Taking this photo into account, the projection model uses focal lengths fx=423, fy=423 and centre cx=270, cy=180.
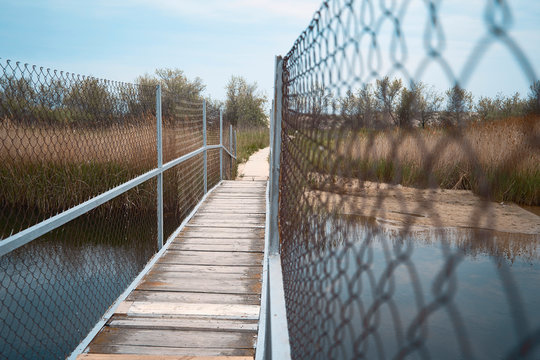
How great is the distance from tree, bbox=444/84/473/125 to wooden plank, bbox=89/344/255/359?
2.30m

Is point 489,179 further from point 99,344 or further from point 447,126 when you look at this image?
point 99,344

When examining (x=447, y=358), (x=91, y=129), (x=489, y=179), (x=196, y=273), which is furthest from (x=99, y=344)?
(x=447, y=358)

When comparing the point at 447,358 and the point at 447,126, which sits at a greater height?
the point at 447,126

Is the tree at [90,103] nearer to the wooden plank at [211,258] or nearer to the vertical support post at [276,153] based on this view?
the wooden plank at [211,258]

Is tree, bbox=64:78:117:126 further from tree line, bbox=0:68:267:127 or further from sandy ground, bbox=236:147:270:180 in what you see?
sandy ground, bbox=236:147:270:180

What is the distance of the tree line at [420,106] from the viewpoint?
0.58m

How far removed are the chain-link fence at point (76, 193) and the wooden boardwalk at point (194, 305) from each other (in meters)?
0.65

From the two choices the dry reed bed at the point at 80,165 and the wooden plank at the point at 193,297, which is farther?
the dry reed bed at the point at 80,165

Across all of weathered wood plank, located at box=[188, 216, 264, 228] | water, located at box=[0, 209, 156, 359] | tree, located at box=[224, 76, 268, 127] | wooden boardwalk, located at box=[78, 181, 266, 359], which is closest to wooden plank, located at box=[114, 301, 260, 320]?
wooden boardwalk, located at box=[78, 181, 266, 359]

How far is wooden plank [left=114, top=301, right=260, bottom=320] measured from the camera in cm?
302

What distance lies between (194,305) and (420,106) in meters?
2.79

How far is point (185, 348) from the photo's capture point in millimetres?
2652

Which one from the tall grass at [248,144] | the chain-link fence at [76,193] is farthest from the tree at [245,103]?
the chain-link fence at [76,193]

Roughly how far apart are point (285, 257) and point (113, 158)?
3839 millimetres
